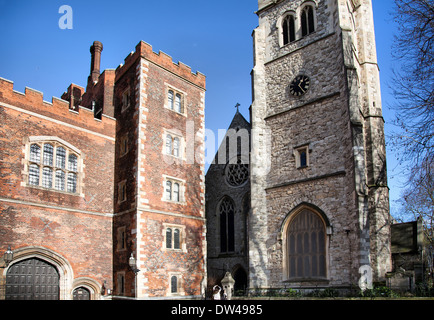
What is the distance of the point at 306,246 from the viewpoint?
61.0ft

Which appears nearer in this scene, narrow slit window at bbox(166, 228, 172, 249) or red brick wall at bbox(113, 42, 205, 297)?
red brick wall at bbox(113, 42, 205, 297)

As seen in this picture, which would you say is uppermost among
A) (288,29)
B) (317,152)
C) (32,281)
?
(288,29)

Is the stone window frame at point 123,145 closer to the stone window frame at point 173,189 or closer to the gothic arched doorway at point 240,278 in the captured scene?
the stone window frame at point 173,189

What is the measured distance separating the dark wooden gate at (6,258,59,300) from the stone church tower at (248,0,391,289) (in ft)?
30.8

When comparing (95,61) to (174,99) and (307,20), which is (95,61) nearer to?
(174,99)

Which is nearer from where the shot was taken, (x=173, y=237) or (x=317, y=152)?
(x=317, y=152)

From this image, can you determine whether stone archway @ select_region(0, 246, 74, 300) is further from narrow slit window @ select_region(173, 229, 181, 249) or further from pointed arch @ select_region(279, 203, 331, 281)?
pointed arch @ select_region(279, 203, 331, 281)

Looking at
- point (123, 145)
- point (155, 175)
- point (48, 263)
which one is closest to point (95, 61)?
point (123, 145)

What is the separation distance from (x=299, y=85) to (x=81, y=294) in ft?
49.7

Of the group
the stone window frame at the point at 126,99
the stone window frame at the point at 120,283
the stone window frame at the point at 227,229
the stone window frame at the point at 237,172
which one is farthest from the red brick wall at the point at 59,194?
the stone window frame at the point at 237,172

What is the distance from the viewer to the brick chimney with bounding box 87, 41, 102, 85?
27.2 metres

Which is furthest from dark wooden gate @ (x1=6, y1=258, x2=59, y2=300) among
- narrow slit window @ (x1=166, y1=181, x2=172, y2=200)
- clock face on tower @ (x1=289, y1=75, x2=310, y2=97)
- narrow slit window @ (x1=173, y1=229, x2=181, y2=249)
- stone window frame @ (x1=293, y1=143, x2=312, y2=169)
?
clock face on tower @ (x1=289, y1=75, x2=310, y2=97)
